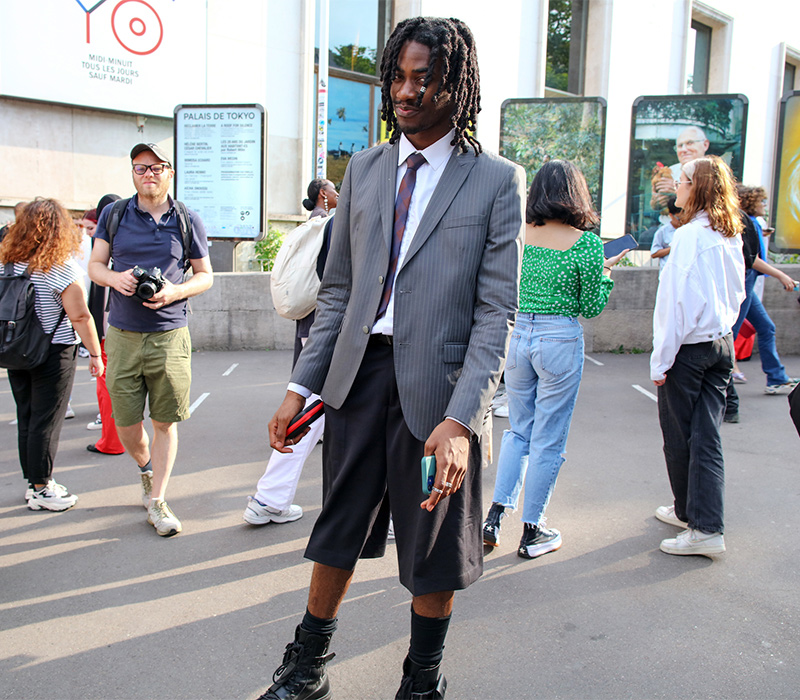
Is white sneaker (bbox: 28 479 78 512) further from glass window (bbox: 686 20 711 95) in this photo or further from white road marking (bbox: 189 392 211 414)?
glass window (bbox: 686 20 711 95)

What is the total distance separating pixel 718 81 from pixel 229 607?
19004 millimetres

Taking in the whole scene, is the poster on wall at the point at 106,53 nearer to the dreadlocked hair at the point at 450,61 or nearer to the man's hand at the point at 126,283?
the man's hand at the point at 126,283

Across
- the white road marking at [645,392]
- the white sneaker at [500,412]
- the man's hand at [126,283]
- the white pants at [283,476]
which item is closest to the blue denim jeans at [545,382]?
the white pants at [283,476]

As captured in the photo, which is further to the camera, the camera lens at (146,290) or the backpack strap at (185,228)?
the backpack strap at (185,228)

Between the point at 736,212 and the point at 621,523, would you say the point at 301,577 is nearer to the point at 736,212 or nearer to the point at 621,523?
the point at 621,523

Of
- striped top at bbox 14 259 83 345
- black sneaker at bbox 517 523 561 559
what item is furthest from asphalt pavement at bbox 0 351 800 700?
striped top at bbox 14 259 83 345

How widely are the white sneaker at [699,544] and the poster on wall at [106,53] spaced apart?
10997 millimetres

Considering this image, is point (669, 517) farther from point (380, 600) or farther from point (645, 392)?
point (645, 392)

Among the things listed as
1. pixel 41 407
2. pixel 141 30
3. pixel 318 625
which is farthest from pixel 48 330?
pixel 141 30

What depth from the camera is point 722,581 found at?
3.38 m

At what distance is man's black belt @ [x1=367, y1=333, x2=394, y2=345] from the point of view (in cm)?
224

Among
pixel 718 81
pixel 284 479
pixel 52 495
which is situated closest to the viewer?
pixel 284 479

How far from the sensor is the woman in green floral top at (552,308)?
3.50 metres

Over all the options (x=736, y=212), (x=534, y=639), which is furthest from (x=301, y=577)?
(x=736, y=212)
